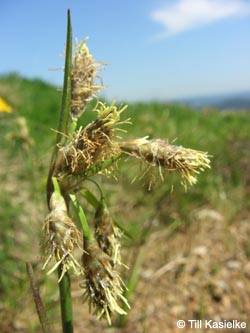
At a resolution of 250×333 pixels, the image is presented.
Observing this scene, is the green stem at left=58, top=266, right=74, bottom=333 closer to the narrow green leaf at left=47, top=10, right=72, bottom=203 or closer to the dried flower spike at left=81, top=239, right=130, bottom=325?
→ the dried flower spike at left=81, top=239, right=130, bottom=325

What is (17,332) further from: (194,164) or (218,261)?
(194,164)

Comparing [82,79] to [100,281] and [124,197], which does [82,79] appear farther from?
[124,197]

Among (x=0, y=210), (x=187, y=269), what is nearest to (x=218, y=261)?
(x=187, y=269)

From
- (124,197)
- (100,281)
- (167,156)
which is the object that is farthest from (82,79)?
(124,197)

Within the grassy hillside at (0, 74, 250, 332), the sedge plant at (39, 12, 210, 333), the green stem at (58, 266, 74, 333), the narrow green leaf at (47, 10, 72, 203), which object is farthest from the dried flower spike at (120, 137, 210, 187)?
the grassy hillside at (0, 74, 250, 332)

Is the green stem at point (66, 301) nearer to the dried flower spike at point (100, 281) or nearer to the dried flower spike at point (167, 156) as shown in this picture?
the dried flower spike at point (100, 281)

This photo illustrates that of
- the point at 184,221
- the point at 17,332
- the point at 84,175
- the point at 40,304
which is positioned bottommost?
the point at 17,332
